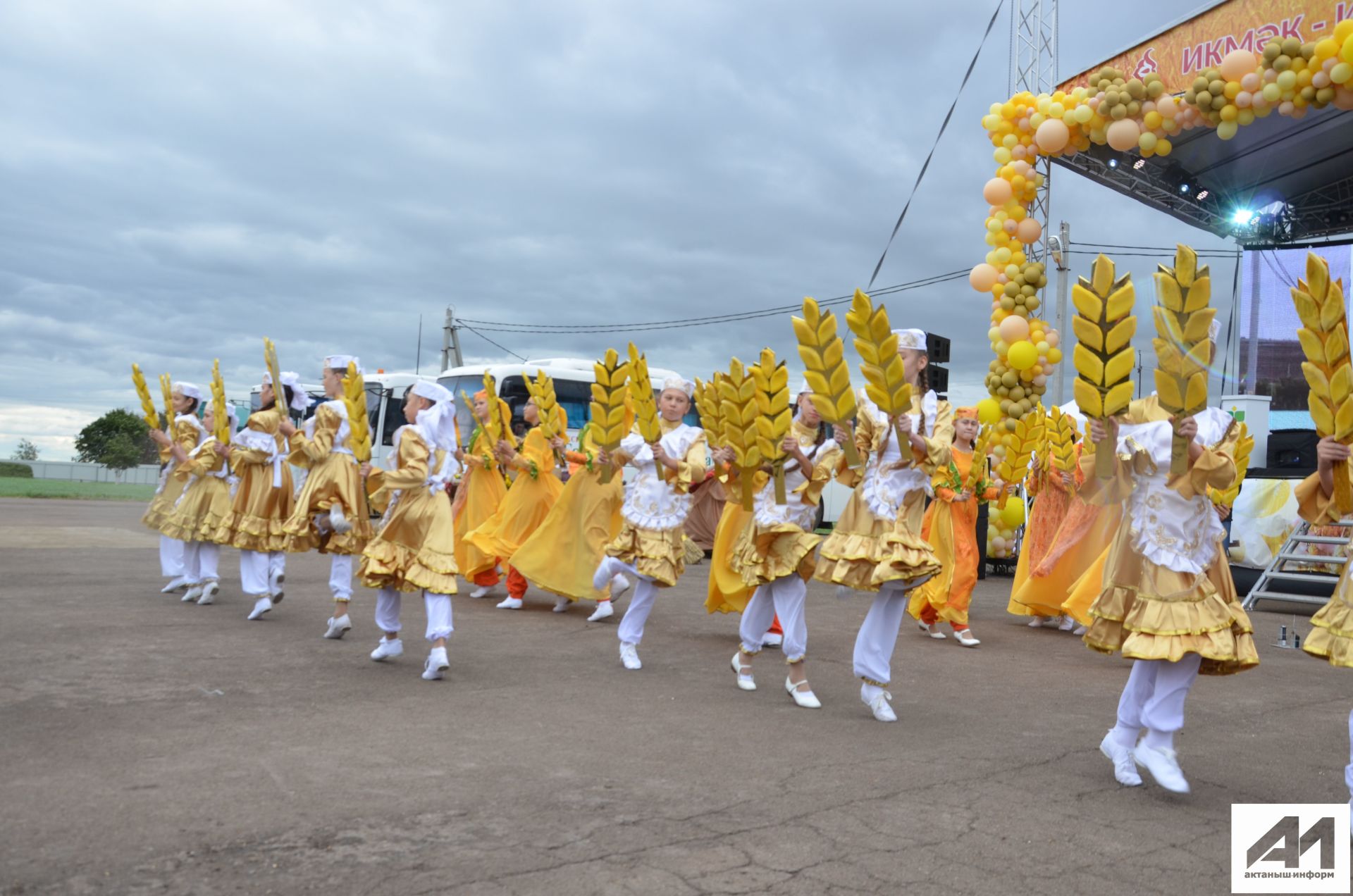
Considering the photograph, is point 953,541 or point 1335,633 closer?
point 1335,633

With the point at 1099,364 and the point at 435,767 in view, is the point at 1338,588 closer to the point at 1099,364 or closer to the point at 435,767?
the point at 1099,364

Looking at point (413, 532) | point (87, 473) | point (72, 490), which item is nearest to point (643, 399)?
point (413, 532)

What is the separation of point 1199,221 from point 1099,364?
15.8 m

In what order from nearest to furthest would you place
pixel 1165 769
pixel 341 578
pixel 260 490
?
pixel 1165 769
pixel 341 578
pixel 260 490

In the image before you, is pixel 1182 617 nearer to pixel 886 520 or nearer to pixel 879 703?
pixel 886 520

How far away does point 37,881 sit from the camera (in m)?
3.21

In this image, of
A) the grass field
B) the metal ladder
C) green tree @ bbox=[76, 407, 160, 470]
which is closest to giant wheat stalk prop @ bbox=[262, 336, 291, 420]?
the metal ladder

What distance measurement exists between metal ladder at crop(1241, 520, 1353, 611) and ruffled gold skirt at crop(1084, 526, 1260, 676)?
779 cm

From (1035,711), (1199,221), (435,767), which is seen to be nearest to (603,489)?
(1035,711)

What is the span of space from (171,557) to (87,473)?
117 ft

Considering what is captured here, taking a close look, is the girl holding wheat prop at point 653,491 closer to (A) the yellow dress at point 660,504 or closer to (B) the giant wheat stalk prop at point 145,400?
(A) the yellow dress at point 660,504

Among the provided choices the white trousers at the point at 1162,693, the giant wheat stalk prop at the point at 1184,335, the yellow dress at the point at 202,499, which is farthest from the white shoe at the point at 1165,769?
the yellow dress at the point at 202,499

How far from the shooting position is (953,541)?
9.53 meters

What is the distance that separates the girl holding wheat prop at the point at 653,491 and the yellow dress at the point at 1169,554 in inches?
122
